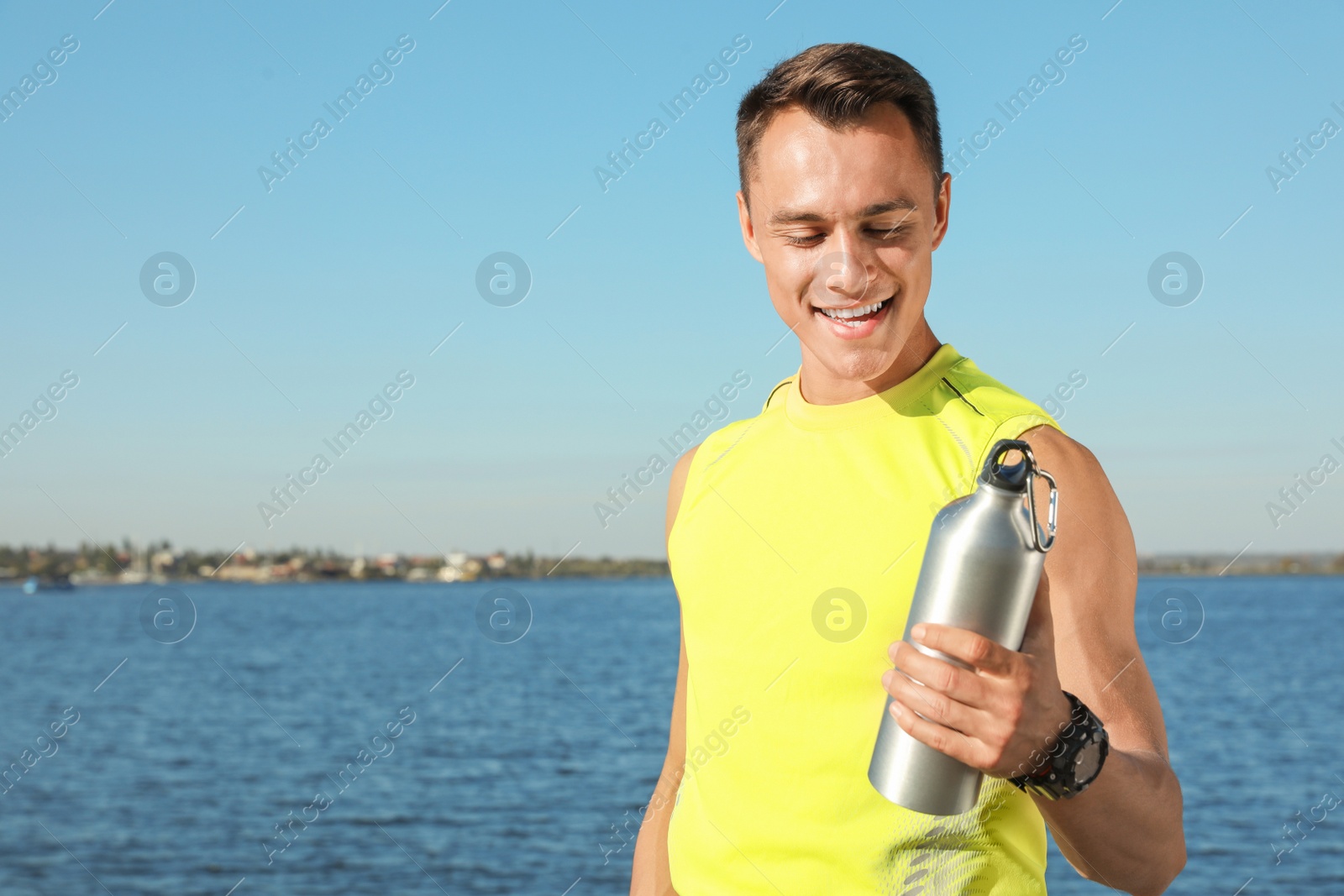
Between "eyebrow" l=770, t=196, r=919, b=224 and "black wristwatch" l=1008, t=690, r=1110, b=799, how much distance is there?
103cm

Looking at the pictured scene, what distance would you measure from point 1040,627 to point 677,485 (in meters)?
1.32

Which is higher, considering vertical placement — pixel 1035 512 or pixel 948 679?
pixel 1035 512

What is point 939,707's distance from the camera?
1.60 meters

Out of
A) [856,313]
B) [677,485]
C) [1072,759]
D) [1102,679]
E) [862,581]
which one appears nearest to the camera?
[1072,759]

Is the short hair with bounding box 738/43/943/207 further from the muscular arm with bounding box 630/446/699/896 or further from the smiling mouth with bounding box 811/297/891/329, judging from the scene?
the muscular arm with bounding box 630/446/699/896

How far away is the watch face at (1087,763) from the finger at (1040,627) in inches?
6.6

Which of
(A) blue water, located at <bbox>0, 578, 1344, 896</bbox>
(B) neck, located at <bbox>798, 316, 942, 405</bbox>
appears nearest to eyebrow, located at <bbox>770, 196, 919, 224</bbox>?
(B) neck, located at <bbox>798, 316, 942, 405</bbox>

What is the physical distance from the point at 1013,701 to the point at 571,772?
28385 millimetres

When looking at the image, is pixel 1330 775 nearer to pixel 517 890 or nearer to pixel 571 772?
pixel 571 772

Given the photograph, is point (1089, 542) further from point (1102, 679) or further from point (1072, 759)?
point (1072, 759)

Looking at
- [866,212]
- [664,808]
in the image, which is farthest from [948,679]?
[664,808]

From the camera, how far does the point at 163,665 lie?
70812 millimetres

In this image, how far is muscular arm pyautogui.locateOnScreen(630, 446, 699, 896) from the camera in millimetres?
2629

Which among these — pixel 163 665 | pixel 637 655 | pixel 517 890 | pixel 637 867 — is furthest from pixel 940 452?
pixel 163 665
